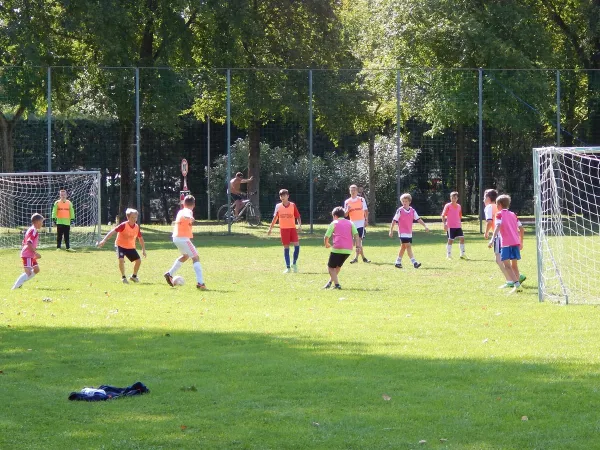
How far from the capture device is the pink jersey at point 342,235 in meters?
17.0

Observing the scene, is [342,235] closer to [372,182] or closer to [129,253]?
[129,253]

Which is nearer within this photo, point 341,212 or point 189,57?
point 341,212

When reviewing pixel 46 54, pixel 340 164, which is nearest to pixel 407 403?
pixel 46 54

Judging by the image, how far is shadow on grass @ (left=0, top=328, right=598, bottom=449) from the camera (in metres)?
7.04

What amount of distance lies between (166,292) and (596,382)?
9.47m

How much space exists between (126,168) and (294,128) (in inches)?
239

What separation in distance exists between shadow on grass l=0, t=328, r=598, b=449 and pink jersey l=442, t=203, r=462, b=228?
13.1 m

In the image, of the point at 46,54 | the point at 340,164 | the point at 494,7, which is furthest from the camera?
the point at 340,164

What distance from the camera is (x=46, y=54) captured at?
3291cm

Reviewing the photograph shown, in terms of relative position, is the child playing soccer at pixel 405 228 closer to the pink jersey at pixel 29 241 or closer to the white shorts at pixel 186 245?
the white shorts at pixel 186 245

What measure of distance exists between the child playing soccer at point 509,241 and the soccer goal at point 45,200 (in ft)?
58.3

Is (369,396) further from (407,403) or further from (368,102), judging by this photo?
(368,102)

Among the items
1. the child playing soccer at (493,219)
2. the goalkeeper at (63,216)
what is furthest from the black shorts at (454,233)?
the goalkeeper at (63,216)

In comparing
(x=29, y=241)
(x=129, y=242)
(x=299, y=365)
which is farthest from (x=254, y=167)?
(x=299, y=365)
